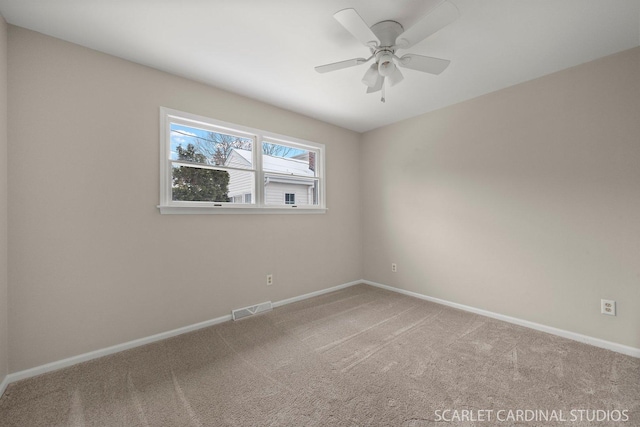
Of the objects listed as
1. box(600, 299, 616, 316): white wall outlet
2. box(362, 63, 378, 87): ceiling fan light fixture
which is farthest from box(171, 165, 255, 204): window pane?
box(600, 299, 616, 316): white wall outlet

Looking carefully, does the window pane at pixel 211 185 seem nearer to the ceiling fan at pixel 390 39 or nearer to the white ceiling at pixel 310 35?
the white ceiling at pixel 310 35

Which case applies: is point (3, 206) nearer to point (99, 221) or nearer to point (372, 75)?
point (99, 221)

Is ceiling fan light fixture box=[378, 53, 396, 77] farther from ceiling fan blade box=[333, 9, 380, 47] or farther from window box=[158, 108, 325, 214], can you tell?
window box=[158, 108, 325, 214]

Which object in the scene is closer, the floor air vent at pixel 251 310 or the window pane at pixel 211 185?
the window pane at pixel 211 185

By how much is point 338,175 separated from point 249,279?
208 centimetres

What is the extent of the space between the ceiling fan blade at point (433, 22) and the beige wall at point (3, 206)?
279 cm

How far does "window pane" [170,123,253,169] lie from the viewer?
259 cm

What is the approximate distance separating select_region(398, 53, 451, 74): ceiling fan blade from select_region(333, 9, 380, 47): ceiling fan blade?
25cm

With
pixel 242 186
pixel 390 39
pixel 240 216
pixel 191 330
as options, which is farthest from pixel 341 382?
Result: pixel 390 39

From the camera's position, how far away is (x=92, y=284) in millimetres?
2078

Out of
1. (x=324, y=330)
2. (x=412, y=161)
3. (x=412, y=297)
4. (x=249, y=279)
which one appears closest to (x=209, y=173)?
(x=249, y=279)

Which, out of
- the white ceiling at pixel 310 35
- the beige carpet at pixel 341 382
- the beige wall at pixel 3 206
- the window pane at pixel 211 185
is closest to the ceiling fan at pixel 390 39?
the white ceiling at pixel 310 35

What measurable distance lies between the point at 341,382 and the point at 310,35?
260 centimetres

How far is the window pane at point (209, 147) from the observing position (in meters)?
2.59
